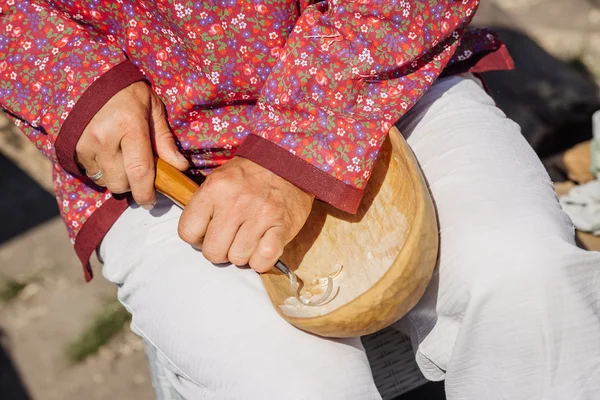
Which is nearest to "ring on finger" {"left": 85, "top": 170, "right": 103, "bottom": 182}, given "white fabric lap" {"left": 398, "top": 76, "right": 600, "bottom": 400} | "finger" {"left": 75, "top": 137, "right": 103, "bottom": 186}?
"finger" {"left": 75, "top": 137, "right": 103, "bottom": 186}

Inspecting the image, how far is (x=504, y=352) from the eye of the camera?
835 mm

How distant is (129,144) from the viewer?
38.7 inches

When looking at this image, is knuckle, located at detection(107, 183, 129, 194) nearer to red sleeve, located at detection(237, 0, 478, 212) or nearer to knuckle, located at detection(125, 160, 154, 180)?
knuckle, located at detection(125, 160, 154, 180)

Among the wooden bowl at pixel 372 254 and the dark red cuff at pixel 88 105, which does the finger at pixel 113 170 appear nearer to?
the dark red cuff at pixel 88 105

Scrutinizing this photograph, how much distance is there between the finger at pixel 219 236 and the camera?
2.98ft

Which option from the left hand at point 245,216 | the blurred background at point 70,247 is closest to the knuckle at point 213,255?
the left hand at point 245,216

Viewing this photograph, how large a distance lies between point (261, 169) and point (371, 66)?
0.68 feet

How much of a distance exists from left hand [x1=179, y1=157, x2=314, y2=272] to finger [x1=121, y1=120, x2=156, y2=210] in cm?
9

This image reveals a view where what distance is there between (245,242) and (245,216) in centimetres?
4

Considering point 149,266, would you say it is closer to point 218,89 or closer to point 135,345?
point 218,89

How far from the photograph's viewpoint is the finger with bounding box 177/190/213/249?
3.01 feet

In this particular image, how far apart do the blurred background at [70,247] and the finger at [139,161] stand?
85 centimetres

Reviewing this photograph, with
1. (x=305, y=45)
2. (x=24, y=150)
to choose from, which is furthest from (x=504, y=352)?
(x=24, y=150)

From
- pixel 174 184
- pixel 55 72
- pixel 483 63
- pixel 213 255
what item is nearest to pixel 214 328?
pixel 213 255
